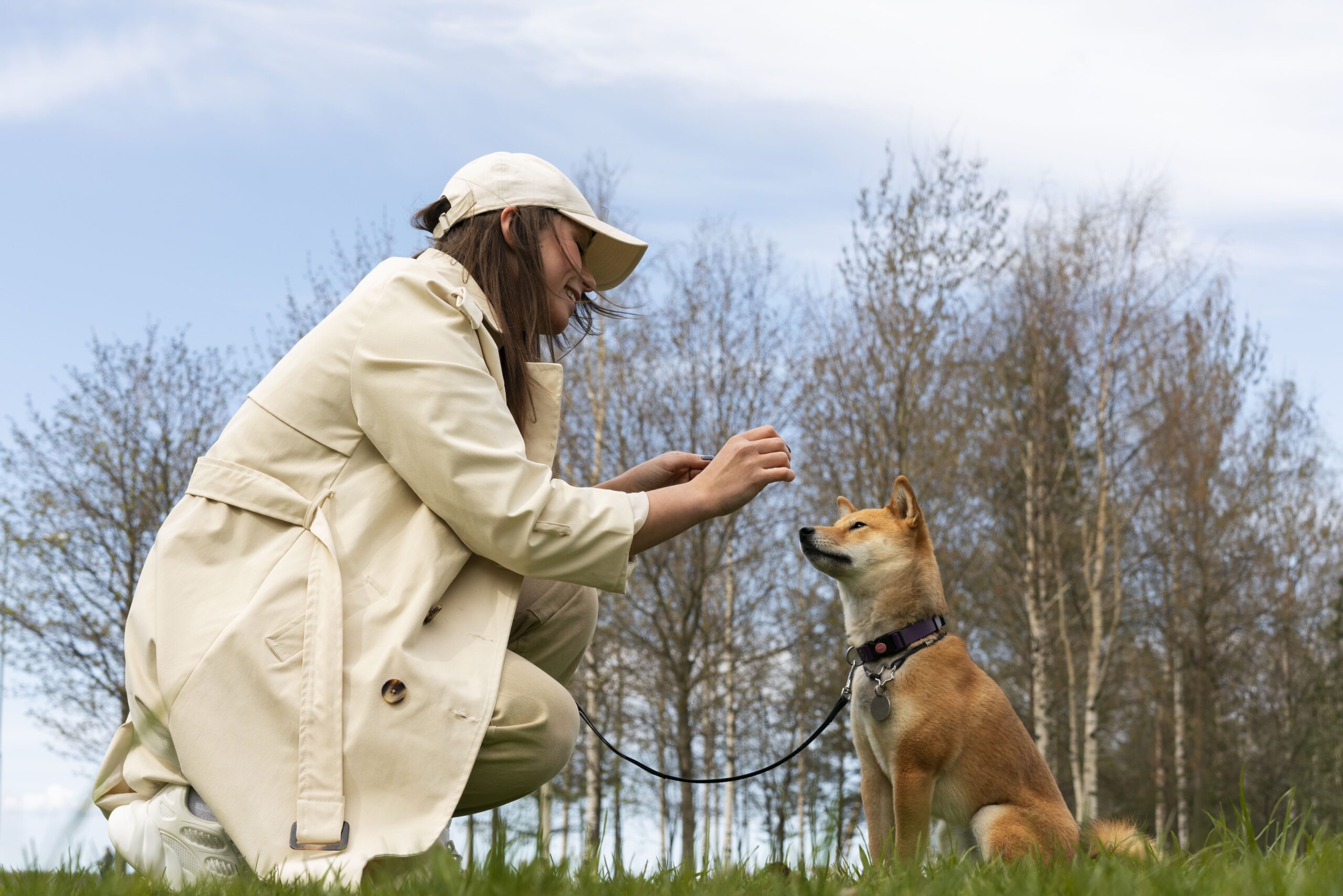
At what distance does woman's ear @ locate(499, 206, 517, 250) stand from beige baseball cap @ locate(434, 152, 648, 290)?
19mm

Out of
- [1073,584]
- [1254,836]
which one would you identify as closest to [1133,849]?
[1254,836]

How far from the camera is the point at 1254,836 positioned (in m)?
2.70

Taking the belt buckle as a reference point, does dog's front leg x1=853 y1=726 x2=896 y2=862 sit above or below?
above

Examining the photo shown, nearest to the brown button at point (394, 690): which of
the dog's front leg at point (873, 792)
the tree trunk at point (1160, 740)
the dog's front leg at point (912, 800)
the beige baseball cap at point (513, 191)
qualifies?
the beige baseball cap at point (513, 191)

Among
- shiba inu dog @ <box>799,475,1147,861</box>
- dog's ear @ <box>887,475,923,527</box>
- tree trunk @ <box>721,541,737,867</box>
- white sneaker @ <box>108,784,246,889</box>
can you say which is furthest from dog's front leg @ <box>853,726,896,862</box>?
tree trunk @ <box>721,541,737,867</box>

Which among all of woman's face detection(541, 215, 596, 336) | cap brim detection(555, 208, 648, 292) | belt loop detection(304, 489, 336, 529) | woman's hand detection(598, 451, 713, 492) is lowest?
belt loop detection(304, 489, 336, 529)

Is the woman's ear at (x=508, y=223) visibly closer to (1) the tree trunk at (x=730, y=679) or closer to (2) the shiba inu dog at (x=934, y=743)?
(2) the shiba inu dog at (x=934, y=743)

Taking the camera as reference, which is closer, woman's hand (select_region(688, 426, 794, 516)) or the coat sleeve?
the coat sleeve

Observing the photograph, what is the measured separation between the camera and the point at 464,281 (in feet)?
10.9

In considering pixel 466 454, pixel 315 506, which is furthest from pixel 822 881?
pixel 315 506

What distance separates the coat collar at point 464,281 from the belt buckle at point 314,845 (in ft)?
4.74

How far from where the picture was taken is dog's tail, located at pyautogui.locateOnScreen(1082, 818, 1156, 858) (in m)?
2.73

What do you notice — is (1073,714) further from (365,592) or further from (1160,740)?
(365,592)

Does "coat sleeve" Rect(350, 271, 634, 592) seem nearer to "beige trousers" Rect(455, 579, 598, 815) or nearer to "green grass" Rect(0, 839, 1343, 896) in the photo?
"beige trousers" Rect(455, 579, 598, 815)
